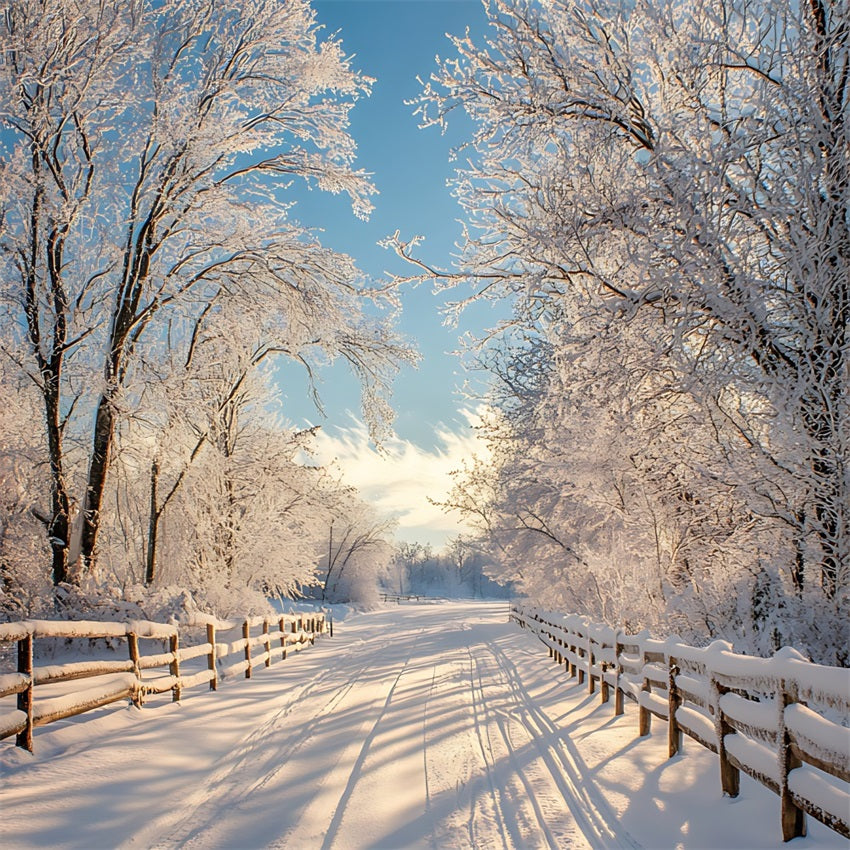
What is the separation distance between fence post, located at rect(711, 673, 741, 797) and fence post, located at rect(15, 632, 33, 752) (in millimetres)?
5644

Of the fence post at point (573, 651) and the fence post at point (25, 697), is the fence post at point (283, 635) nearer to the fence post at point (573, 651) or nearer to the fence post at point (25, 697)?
the fence post at point (573, 651)

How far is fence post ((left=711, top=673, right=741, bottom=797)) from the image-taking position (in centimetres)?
517

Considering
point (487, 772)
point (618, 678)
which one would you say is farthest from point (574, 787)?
point (618, 678)

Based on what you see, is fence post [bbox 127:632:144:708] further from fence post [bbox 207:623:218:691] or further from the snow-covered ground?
fence post [bbox 207:623:218:691]

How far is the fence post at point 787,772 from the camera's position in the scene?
162 inches

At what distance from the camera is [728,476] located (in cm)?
822

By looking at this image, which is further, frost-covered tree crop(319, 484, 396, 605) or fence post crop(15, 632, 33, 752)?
frost-covered tree crop(319, 484, 396, 605)

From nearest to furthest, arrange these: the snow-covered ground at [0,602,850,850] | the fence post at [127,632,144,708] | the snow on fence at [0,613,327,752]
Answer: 1. the snow-covered ground at [0,602,850,850]
2. the snow on fence at [0,613,327,752]
3. the fence post at [127,632,144,708]

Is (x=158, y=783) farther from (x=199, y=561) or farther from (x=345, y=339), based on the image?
(x=199, y=561)

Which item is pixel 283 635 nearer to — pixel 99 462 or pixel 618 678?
pixel 99 462

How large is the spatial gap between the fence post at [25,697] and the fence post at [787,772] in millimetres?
5775

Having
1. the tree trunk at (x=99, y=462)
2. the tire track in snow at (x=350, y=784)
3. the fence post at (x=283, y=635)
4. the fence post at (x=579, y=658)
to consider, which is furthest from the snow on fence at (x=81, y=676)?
the fence post at (x=579, y=658)

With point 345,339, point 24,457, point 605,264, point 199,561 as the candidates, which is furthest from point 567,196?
point 199,561

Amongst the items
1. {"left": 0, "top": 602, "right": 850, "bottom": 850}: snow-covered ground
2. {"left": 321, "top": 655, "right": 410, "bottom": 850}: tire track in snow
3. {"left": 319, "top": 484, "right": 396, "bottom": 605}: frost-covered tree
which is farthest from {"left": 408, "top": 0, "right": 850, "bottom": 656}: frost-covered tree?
{"left": 319, "top": 484, "right": 396, "bottom": 605}: frost-covered tree
